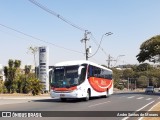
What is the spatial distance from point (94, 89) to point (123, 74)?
12153 cm

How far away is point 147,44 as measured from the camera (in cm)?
6775

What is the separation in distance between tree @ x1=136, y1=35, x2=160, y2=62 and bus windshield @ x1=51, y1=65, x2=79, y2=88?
3788 centimetres

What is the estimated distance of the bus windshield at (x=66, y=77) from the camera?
98.1 feet

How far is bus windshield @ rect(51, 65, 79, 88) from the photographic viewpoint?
98.1ft

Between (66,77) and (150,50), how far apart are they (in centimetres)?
3992

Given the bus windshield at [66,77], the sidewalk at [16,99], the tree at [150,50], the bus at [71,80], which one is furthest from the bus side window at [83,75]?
the tree at [150,50]

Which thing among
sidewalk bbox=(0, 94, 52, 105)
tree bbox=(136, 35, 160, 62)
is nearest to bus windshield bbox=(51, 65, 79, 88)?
sidewalk bbox=(0, 94, 52, 105)

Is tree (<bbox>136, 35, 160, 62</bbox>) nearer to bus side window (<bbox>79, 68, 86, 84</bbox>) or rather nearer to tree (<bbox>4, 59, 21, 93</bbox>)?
tree (<bbox>4, 59, 21, 93</bbox>)

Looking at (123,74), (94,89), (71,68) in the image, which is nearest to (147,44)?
(94,89)

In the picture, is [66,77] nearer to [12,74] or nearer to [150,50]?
[12,74]

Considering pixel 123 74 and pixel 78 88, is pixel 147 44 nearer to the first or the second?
pixel 78 88

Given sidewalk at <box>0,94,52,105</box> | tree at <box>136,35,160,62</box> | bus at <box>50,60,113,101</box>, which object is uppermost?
tree at <box>136,35,160,62</box>

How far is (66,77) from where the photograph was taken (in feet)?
98.7

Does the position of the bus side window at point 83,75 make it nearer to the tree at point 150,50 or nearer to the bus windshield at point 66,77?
the bus windshield at point 66,77
